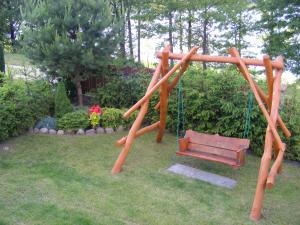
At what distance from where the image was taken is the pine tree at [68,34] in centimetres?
786

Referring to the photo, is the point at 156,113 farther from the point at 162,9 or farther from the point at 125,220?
the point at 162,9

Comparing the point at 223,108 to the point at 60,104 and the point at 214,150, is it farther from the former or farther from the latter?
the point at 60,104

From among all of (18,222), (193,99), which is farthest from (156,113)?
(18,222)

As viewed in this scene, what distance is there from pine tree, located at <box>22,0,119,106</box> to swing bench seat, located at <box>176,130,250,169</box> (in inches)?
138

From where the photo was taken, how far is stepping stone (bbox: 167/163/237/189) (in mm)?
5492

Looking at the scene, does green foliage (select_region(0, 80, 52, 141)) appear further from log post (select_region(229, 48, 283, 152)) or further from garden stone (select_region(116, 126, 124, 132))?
log post (select_region(229, 48, 283, 152))

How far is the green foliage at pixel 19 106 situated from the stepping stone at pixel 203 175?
3.46 meters

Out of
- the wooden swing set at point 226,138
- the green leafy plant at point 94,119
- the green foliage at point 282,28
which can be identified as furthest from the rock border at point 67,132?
the green foliage at point 282,28

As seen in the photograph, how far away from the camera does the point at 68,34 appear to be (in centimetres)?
820

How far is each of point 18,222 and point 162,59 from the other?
11.6 feet

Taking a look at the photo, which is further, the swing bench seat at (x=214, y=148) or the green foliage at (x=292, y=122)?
the green foliage at (x=292, y=122)

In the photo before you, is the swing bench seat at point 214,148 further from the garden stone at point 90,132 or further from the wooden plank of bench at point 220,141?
the garden stone at point 90,132

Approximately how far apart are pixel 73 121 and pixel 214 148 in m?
3.53

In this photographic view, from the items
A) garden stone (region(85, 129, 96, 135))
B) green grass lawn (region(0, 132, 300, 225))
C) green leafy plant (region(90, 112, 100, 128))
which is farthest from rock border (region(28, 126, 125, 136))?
green grass lawn (region(0, 132, 300, 225))
